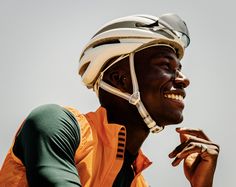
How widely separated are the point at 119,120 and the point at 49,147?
5.25ft

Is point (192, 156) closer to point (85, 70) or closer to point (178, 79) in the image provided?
point (178, 79)

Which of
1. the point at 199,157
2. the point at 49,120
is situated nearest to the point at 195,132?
the point at 199,157

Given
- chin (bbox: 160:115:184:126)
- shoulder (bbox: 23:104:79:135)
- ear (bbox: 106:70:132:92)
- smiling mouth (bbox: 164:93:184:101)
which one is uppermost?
shoulder (bbox: 23:104:79:135)

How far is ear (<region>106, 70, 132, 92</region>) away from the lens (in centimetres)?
743

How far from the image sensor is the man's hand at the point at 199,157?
24.3 ft

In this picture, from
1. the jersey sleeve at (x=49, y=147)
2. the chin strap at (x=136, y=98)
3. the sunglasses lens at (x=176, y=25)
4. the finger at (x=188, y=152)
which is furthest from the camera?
the sunglasses lens at (x=176, y=25)

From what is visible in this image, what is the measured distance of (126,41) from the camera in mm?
7613

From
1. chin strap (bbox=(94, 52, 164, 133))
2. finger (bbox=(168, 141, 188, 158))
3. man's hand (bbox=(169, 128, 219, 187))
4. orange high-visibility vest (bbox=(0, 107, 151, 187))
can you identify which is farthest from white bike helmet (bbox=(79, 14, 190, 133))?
orange high-visibility vest (bbox=(0, 107, 151, 187))

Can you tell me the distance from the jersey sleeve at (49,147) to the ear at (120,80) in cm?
143

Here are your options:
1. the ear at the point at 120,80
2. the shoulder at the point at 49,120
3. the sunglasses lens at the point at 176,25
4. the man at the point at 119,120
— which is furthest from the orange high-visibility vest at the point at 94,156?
the sunglasses lens at the point at 176,25

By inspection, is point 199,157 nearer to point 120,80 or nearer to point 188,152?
point 188,152

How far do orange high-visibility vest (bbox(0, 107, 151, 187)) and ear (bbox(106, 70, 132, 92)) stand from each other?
19.3 inches

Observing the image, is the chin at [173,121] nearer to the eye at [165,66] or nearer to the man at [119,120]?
the man at [119,120]

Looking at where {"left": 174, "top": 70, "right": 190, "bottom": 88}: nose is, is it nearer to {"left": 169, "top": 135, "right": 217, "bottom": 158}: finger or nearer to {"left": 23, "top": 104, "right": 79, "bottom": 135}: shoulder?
{"left": 169, "top": 135, "right": 217, "bottom": 158}: finger
